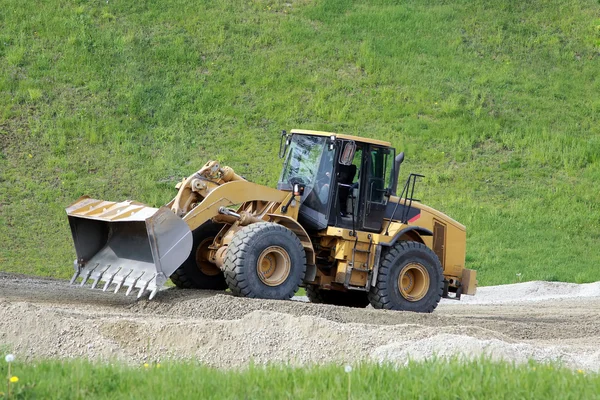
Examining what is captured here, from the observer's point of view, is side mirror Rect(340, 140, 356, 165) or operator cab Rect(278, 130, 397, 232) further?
operator cab Rect(278, 130, 397, 232)

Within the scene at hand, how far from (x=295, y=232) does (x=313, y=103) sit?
54.7 feet

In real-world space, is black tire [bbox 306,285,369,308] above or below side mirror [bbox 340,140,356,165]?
below

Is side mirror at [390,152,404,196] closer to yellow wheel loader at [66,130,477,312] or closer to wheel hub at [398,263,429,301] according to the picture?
yellow wheel loader at [66,130,477,312]

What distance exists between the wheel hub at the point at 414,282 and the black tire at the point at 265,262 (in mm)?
1806

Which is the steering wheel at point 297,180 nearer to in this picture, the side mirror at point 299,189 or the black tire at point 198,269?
the side mirror at point 299,189

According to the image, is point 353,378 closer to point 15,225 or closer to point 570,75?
point 15,225

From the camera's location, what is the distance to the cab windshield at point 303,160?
12.4 meters

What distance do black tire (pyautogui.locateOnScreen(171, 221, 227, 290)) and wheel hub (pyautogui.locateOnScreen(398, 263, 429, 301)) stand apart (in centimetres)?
268

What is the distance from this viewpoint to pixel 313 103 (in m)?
28.5

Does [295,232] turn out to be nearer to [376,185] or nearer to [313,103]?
[376,185]

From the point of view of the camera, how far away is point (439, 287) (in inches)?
507

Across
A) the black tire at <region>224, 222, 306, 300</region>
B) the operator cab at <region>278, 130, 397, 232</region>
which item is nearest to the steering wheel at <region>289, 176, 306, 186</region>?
the operator cab at <region>278, 130, 397, 232</region>

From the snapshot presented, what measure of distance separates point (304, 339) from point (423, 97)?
22.1 metres

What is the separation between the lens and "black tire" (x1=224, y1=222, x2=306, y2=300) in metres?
11.1
